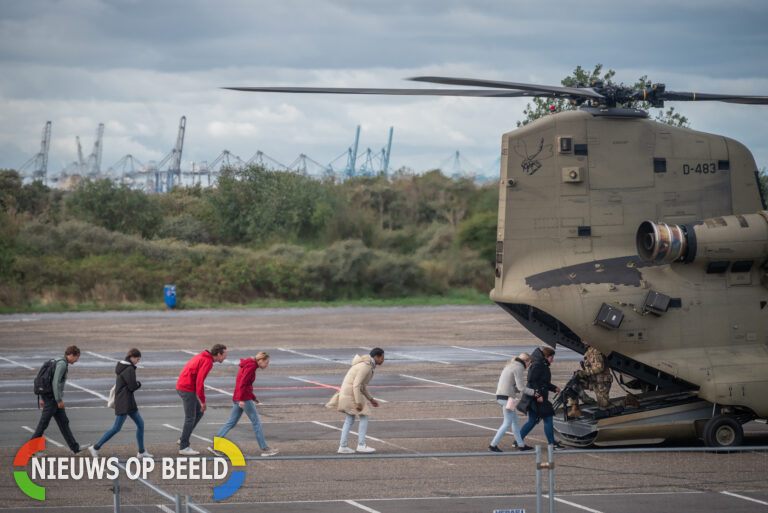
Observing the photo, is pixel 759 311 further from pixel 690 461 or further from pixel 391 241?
pixel 391 241

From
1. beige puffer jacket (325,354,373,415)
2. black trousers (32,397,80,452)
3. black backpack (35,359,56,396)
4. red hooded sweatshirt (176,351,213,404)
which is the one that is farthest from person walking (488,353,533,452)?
black backpack (35,359,56,396)

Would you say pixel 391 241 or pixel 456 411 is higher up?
pixel 391 241

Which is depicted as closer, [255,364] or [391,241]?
[255,364]

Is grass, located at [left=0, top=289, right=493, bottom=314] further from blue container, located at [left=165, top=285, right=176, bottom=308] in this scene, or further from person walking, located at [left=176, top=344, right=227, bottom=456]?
person walking, located at [left=176, top=344, right=227, bottom=456]

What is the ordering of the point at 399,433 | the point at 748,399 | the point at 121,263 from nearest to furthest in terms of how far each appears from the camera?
the point at 748,399, the point at 399,433, the point at 121,263

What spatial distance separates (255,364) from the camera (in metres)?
14.8

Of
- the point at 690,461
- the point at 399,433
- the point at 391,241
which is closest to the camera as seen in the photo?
the point at 690,461

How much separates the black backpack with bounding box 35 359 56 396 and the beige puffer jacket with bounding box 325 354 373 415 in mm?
4493

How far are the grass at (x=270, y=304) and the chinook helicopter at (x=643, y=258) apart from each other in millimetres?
34416

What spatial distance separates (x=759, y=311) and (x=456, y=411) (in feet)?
22.2

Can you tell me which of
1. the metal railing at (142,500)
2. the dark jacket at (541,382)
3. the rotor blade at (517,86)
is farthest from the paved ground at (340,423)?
the rotor blade at (517,86)

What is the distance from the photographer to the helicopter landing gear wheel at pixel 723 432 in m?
14.4

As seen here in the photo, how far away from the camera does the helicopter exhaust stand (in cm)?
1466

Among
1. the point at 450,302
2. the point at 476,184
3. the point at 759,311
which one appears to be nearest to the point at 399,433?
the point at 759,311
